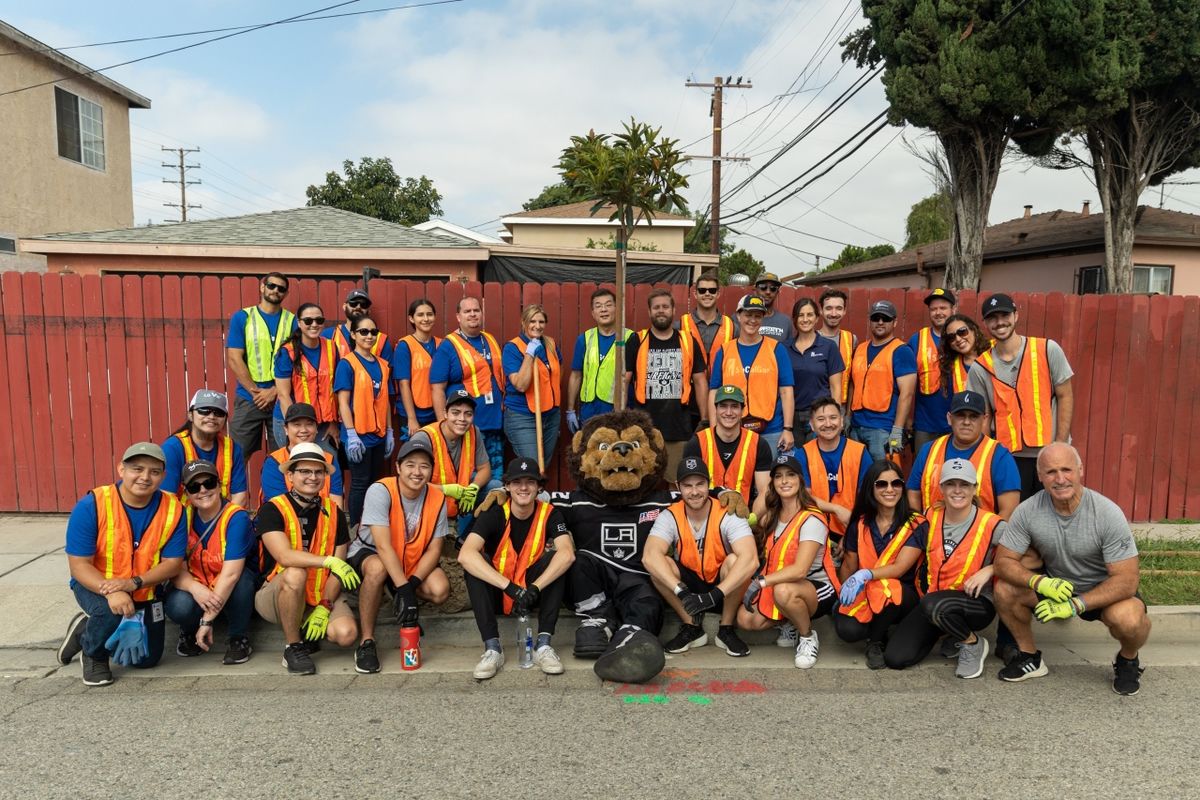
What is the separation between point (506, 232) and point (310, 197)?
1078cm

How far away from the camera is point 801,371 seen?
5.79 metres

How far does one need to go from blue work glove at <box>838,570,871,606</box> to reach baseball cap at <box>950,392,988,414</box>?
1.15 m

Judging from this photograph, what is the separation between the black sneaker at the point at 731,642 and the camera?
453 cm

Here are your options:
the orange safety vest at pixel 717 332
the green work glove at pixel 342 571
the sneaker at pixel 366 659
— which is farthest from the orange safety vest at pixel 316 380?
the orange safety vest at pixel 717 332

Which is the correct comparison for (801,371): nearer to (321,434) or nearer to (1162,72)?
(321,434)

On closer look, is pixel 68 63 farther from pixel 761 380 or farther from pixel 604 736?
pixel 604 736

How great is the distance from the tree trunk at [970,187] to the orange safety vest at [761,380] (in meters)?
10.6

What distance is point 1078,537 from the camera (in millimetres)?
4031

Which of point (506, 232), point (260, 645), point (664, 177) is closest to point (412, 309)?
point (664, 177)

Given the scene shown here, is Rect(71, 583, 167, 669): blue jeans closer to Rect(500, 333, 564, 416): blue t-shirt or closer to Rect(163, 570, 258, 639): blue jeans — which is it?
Rect(163, 570, 258, 639): blue jeans

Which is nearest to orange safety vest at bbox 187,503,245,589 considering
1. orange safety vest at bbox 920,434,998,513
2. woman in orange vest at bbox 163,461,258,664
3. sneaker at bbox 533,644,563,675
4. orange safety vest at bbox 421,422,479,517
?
woman in orange vest at bbox 163,461,258,664

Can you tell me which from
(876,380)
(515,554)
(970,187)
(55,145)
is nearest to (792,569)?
(515,554)

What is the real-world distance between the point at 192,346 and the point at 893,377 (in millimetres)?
5880

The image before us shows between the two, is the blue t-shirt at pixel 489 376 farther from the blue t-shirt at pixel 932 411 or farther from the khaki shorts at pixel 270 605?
the blue t-shirt at pixel 932 411
